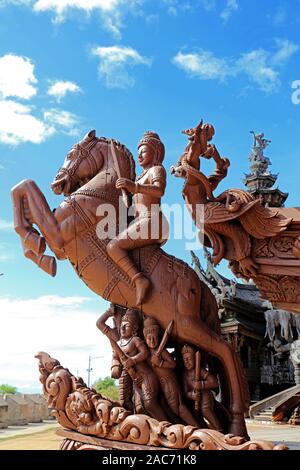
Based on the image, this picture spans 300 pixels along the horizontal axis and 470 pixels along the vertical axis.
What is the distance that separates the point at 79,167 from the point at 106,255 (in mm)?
959

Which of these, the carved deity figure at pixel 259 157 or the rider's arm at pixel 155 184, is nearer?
the rider's arm at pixel 155 184

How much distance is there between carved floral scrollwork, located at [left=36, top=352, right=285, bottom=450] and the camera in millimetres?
3076

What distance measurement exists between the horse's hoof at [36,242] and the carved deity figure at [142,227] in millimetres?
632

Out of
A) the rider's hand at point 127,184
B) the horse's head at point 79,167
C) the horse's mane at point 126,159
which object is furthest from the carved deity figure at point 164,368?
the horse's head at point 79,167

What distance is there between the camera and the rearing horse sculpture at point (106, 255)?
12.3ft

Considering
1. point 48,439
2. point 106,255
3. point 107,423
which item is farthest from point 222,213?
point 48,439

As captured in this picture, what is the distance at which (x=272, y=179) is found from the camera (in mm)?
18625

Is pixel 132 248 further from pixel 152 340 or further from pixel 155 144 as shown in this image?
pixel 155 144

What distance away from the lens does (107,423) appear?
358cm

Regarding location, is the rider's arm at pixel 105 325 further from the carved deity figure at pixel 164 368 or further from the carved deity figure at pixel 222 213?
the carved deity figure at pixel 222 213

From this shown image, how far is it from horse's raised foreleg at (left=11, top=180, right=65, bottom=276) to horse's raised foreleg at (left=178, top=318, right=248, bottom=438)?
1.30 metres

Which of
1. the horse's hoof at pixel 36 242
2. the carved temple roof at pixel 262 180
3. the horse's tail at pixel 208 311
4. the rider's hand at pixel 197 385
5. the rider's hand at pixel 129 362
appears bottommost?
the rider's hand at pixel 197 385

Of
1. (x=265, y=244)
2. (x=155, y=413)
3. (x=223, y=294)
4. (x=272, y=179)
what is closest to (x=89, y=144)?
(x=265, y=244)
